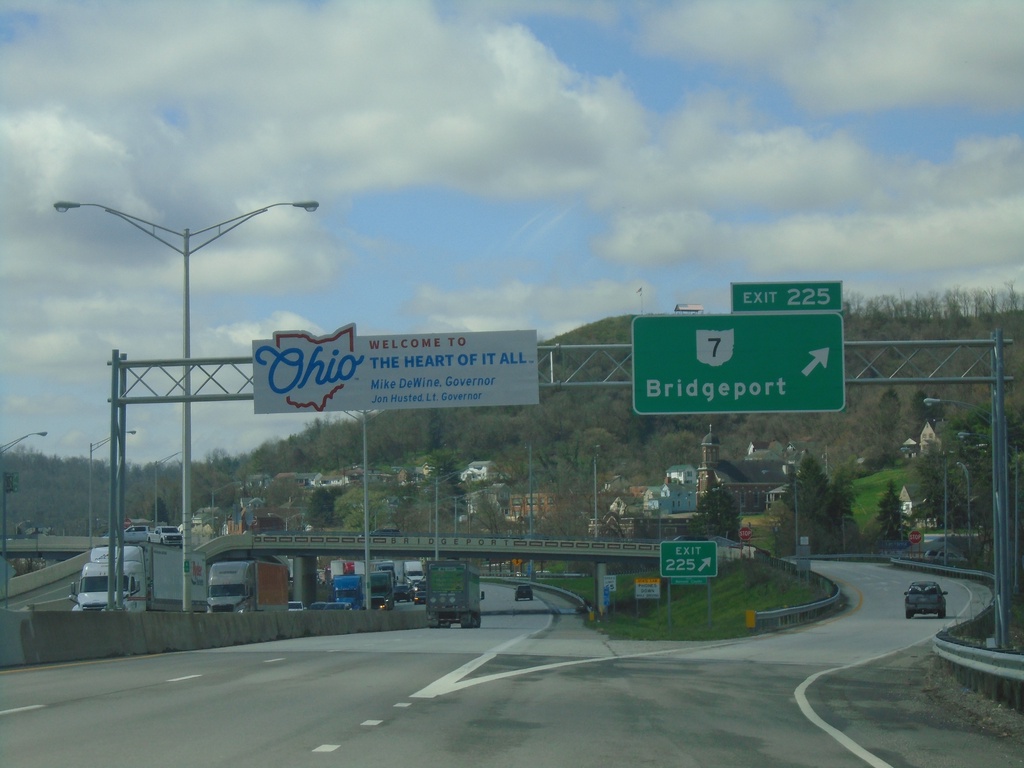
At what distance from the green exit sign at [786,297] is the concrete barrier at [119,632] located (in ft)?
45.1

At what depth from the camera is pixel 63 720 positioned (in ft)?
37.7

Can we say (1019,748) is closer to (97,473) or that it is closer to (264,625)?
(264,625)

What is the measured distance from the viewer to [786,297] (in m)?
24.0

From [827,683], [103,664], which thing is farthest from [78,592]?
[827,683]

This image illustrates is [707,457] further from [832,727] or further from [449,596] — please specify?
[832,727]

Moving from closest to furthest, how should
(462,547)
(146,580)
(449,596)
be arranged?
(146,580), (449,596), (462,547)

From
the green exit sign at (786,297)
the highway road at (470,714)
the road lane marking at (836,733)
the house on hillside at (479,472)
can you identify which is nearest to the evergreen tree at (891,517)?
the house on hillside at (479,472)

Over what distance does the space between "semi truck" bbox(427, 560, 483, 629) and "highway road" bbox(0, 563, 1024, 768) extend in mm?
37125

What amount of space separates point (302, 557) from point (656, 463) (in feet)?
324

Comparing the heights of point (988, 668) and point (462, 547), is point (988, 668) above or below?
above

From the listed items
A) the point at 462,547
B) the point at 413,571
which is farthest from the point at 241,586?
the point at 413,571

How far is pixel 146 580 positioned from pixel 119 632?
24727mm

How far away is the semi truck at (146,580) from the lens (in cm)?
4509

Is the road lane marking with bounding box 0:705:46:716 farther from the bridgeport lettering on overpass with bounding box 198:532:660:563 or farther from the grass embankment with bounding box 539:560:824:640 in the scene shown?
the bridgeport lettering on overpass with bounding box 198:532:660:563
